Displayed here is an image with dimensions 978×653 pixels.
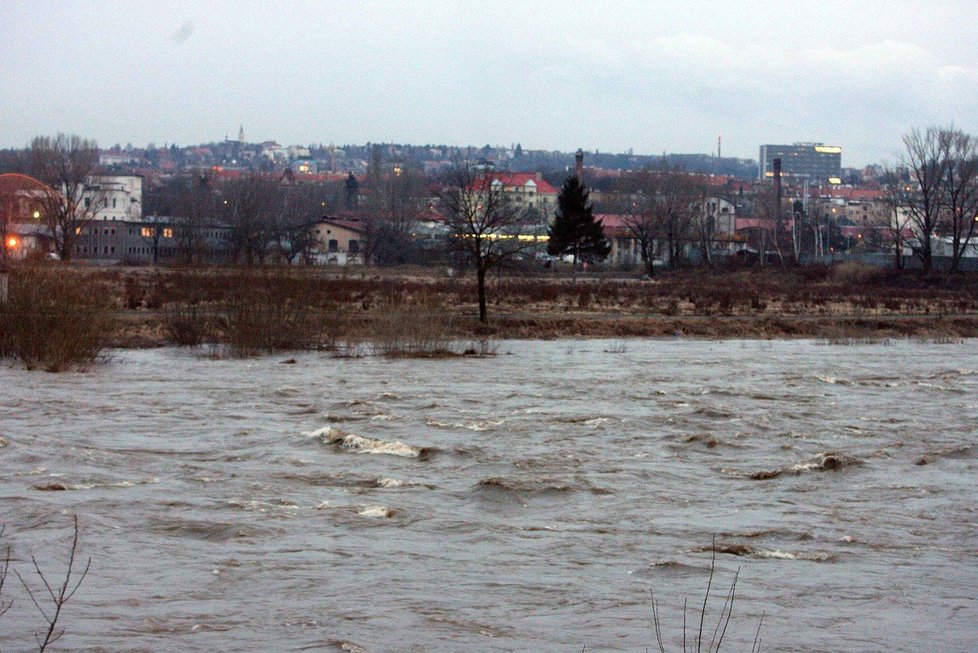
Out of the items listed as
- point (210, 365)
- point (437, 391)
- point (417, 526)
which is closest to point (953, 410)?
point (437, 391)

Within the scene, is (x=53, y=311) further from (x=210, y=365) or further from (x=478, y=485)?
(x=478, y=485)

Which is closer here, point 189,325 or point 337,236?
point 189,325

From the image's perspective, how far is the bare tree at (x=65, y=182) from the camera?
83375 millimetres

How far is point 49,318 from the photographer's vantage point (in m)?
30.1

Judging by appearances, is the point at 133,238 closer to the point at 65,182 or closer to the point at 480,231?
the point at 65,182

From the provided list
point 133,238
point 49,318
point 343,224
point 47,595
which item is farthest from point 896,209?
point 47,595

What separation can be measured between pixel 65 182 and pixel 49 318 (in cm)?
7067

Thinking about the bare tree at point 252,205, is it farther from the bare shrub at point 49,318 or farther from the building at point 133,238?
the bare shrub at point 49,318

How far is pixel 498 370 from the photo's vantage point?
32531 millimetres

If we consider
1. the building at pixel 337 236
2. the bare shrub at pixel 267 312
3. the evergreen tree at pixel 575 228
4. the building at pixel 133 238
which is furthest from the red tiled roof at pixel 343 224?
the bare shrub at pixel 267 312

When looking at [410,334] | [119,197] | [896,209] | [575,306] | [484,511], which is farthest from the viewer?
[119,197]

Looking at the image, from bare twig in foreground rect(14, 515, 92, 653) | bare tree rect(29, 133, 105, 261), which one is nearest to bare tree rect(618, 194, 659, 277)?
bare tree rect(29, 133, 105, 261)

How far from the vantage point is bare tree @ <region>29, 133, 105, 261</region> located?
274ft

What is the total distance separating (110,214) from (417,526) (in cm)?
11929
